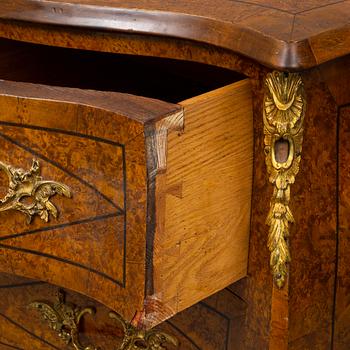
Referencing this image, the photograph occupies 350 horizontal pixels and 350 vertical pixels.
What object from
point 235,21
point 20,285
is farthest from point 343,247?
point 20,285

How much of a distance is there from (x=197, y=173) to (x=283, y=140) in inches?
3.8

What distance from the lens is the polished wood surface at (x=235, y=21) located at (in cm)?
108

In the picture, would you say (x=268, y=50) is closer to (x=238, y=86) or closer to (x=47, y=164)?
(x=238, y=86)

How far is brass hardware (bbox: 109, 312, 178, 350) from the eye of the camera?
134 centimetres

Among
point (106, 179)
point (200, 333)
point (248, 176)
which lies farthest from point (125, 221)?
point (200, 333)

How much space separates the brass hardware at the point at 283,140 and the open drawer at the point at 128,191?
1.7 inches

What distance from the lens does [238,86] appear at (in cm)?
115

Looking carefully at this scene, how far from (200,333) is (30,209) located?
0.91 ft

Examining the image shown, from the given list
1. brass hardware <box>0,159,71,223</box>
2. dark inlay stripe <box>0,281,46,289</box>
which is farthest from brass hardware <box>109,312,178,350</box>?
brass hardware <box>0,159,71,223</box>

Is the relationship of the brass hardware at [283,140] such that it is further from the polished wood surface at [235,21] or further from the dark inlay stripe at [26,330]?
the dark inlay stripe at [26,330]

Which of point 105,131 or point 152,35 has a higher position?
point 152,35

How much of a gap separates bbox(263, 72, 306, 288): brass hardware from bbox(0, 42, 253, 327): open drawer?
4cm

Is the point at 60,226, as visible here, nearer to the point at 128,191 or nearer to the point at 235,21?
the point at 128,191

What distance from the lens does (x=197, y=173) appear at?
3.67 feet
